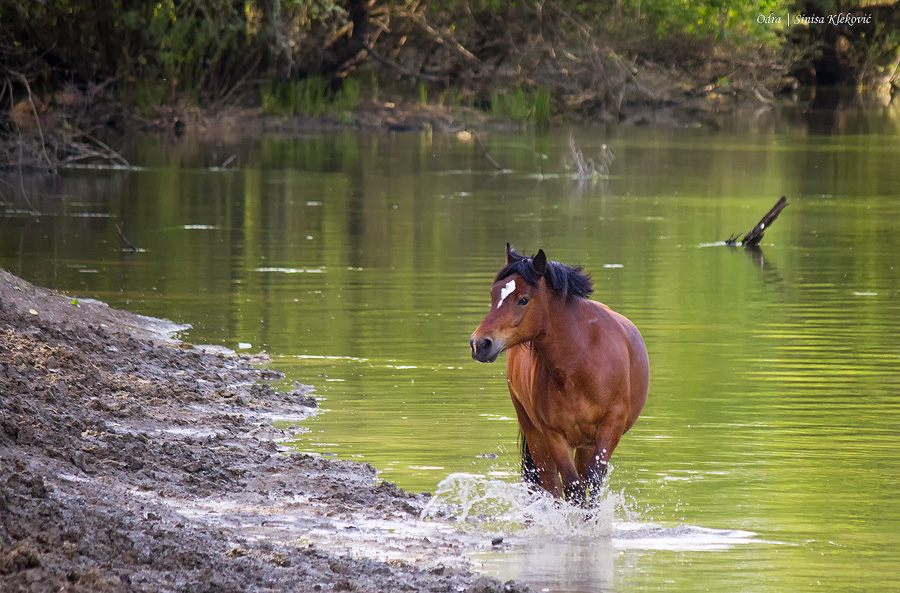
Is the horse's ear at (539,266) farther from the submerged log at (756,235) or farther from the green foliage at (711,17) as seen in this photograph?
the green foliage at (711,17)

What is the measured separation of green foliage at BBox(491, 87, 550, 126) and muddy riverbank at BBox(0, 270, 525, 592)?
132 ft

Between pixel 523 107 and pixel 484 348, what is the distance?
148 ft

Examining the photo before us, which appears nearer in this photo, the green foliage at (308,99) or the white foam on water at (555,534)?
the white foam on water at (555,534)

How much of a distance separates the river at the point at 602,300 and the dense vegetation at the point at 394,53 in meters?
10.7

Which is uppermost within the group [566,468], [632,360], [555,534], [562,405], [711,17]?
[711,17]

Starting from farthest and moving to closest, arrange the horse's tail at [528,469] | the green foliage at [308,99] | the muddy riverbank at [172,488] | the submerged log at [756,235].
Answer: the green foliage at [308,99] < the submerged log at [756,235] < the horse's tail at [528,469] < the muddy riverbank at [172,488]

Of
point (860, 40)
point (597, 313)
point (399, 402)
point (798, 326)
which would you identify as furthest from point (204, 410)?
point (860, 40)

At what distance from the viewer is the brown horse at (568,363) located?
7305 mm

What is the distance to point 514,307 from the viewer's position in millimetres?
7207

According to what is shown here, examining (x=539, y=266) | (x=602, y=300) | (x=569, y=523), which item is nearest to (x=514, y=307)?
(x=539, y=266)

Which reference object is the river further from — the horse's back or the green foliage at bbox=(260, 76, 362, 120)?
the green foliage at bbox=(260, 76, 362, 120)

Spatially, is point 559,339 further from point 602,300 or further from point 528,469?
point 602,300

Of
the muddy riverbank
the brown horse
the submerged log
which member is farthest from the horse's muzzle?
the submerged log

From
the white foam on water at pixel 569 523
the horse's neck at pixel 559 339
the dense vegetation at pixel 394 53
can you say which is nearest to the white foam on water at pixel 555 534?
the white foam on water at pixel 569 523
